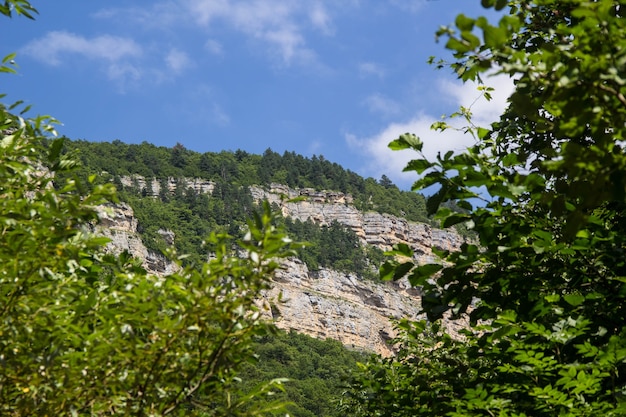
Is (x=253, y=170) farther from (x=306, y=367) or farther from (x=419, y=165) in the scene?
(x=419, y=165)

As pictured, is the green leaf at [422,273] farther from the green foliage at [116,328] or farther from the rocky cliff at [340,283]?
the rocky cliff at [340,283]

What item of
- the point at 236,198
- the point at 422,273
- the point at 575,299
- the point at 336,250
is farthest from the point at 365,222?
the point at 422,273

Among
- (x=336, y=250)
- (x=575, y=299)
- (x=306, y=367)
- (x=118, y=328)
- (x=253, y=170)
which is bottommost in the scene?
(x=118, y=328)

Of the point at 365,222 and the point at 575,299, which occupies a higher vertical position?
the point at 365,222

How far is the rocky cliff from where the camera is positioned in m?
132

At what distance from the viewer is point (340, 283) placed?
151500 millimetres

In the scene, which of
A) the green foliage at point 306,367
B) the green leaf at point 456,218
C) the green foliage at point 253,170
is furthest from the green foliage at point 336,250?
the green leaf at point 456,218

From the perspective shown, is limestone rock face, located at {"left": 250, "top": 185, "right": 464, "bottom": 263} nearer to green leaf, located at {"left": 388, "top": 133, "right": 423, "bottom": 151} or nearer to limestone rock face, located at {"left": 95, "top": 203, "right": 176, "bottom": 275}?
limestone rock face, located at {"left": 95, "top": 203, "right": 176, "bottom": 275}

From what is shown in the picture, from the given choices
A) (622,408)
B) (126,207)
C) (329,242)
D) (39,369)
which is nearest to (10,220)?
(39,369)

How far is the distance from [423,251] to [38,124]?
560ft

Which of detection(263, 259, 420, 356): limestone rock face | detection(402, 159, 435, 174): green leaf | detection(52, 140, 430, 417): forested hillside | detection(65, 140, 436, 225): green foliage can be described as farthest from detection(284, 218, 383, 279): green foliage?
detection(402, 159, 435, 174): green leaf

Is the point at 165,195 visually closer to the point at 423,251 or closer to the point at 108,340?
the point at 423,251

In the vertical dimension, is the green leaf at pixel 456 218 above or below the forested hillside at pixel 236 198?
below

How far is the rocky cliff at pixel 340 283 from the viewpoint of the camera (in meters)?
132
